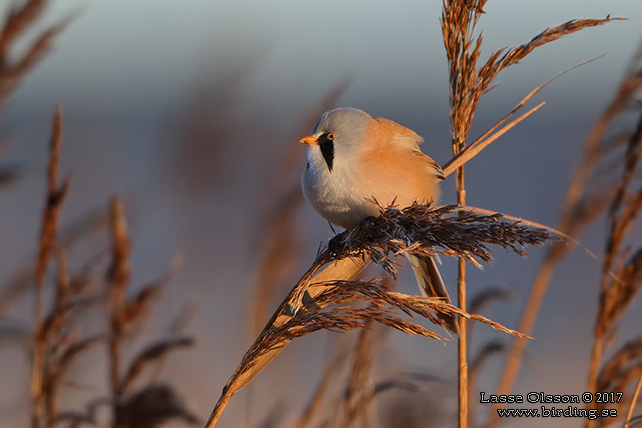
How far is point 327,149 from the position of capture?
7.61 feet

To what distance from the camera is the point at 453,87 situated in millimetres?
2010

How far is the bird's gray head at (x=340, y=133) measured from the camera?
2287 mm

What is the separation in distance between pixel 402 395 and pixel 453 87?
1.43m

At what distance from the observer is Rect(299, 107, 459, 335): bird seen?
2201 millimetres

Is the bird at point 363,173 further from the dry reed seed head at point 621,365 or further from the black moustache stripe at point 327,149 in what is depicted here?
the dry reed seed head at point 621,365

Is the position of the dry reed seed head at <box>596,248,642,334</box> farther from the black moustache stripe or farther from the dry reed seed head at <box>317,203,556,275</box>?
the black moustache stripe

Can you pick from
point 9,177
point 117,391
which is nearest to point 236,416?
point 117,391

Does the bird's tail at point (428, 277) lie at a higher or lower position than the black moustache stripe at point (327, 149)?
lower

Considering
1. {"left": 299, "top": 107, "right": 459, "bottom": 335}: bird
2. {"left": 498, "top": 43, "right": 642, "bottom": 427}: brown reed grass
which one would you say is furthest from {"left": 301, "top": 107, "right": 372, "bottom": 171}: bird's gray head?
{"left": 498, "top": 43, "right": 642, "bottom": 427}: brown reed grass

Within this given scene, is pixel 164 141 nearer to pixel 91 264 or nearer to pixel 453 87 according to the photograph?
pixel 91 264

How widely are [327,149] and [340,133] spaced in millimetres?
71

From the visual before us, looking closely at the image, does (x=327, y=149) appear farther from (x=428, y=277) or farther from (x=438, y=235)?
(x=438, y=235)

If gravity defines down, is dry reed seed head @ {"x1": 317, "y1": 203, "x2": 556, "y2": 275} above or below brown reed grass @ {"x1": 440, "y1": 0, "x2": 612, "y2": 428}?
below

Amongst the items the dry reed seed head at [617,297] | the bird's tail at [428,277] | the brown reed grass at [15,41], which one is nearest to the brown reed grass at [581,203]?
the dry reed seed head at [617,297]
